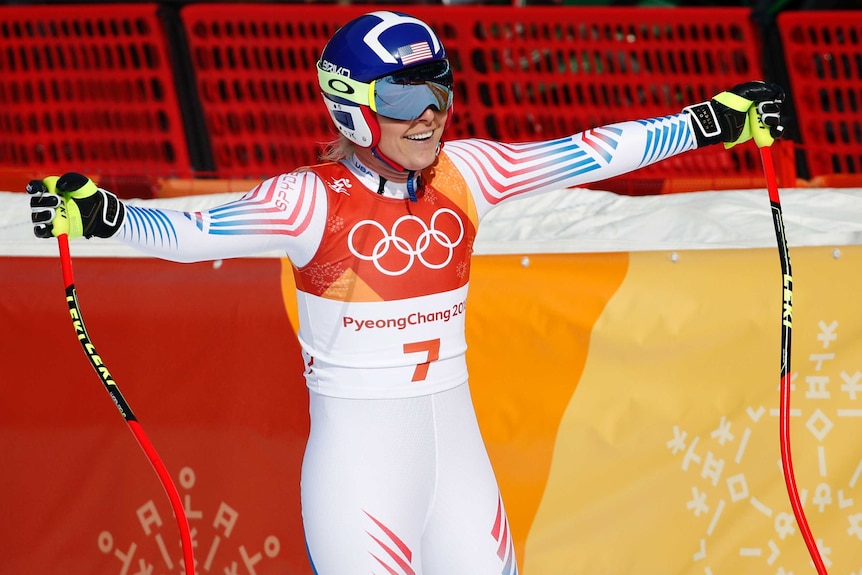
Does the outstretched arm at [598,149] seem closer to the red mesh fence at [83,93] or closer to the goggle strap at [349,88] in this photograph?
the goggle strap at [349,88]

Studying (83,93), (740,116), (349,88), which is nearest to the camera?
(349,88)

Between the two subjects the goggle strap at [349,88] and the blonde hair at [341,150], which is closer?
the goggle strap at [349,88]

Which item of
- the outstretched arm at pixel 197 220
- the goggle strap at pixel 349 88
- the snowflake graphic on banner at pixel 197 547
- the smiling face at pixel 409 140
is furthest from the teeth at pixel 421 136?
the snowflake graphic on banner at pixel 197 547

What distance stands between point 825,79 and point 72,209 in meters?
5.11

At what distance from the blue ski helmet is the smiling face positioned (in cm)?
2

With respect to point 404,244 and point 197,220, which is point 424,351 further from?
point 197,220

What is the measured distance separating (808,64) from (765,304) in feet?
9.71

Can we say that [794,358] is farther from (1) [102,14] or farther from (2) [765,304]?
(1) [102,14]

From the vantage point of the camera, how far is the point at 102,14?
735 cm

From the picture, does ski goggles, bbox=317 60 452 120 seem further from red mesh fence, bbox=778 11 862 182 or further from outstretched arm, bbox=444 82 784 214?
red mesh fence, bbox=778 11 862 182

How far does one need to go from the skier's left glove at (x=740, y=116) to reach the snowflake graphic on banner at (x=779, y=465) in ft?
3.76

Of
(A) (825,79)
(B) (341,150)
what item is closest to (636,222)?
(A) (825,79)

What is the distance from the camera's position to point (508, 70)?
285 inches

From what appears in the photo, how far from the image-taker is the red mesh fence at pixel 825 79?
23.0 feet
